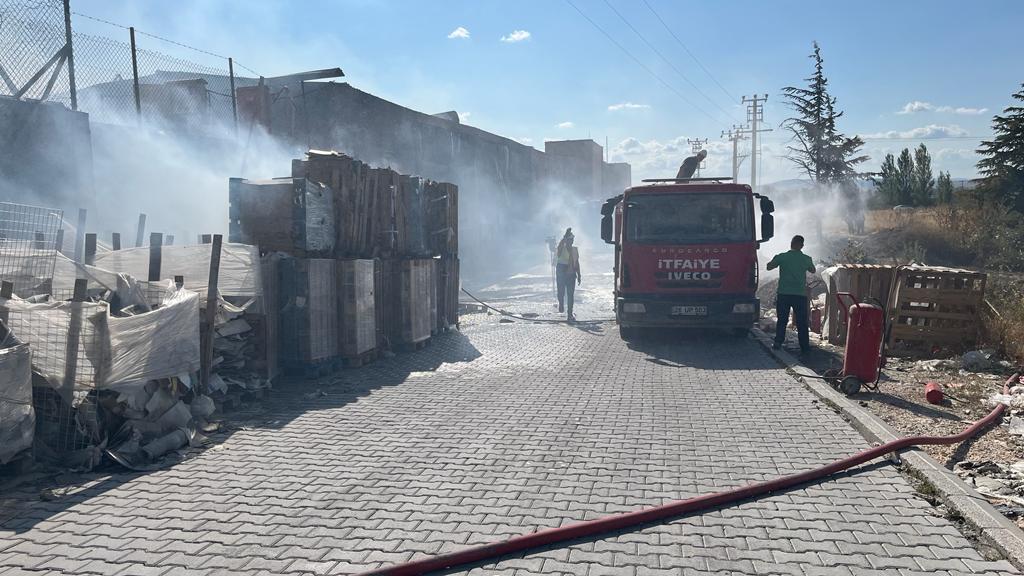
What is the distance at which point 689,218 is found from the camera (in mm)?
11242

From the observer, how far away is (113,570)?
11.6 ft

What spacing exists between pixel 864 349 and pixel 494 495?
482 centimetres

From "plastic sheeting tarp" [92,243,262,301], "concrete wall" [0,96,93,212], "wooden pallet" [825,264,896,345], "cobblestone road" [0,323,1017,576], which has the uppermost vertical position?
"concrete wall" [0,96,93,212]

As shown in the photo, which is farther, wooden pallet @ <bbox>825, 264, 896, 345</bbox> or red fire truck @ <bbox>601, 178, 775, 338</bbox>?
red fire truck @ <bbox>601, 178, 775, 338</bbox>

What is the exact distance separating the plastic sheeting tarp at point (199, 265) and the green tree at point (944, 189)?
3324 cm

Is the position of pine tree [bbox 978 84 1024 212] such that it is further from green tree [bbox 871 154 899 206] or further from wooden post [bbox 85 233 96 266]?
wooden post [bbox 85 233 96 266]

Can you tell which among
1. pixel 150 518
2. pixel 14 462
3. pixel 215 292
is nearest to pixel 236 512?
pixel 150 518

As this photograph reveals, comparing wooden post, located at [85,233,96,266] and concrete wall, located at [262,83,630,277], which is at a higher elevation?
concrete wall, located at [262,83,630,277]

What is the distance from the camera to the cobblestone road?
361 centimetres

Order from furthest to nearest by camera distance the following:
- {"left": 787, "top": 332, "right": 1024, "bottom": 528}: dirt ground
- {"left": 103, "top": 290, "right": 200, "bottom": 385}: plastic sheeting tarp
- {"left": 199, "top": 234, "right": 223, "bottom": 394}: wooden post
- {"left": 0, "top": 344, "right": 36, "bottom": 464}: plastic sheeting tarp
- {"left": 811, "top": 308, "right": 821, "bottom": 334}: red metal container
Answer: {"left": 811, "top": 308, "right": 821, "bottom": 334}: red metal container → {"left": 199, "top": 234, "right": 223, "bottom": 394}: wooden post → {"left": 103, "top": 290, "right": 200, "bottom": 385}: plastic sheeting tarp → {"left": 787, "top": 332, "right": 1024, "bottom": 528}: dirt ground → {"left": 0, "top": 344, "right": 36, "bottom": 464}: plastic sheeting tarp

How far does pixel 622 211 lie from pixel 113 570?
941cm

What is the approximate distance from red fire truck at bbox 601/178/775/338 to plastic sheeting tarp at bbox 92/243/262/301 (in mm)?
5885

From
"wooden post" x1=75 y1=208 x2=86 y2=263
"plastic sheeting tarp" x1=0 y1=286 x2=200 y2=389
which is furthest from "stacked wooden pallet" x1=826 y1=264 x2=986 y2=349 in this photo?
"wooden post" x1=75 y1=208 x2=86 y2=263

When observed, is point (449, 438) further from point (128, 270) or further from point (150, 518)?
point (128, 270)
